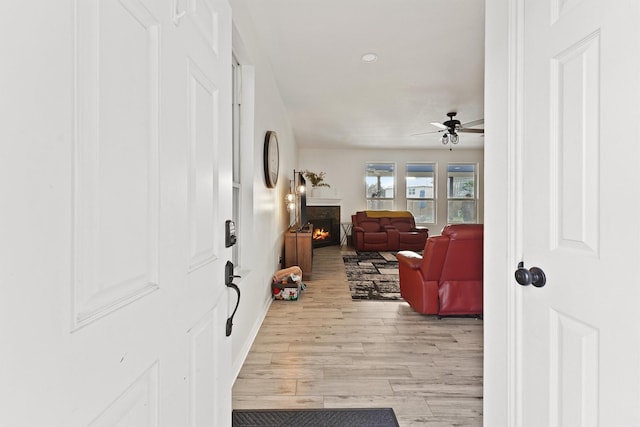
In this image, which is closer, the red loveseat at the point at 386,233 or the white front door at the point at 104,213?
the white front door at the point at 104,213

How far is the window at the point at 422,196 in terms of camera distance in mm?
9539

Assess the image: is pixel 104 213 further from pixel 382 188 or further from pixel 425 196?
pixel 425 196

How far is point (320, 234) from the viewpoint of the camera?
885cm

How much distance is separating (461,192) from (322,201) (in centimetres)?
390

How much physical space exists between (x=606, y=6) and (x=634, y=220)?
0.52m

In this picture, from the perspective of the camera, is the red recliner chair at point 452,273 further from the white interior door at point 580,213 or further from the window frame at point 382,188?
the window frame at point 382,188

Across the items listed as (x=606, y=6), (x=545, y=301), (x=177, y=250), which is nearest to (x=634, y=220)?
(x=545, y=301)

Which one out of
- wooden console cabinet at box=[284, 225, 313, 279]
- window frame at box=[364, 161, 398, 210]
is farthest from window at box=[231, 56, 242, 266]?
window frame at box=[364, 161, 398, 210]

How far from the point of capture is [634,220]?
76 centimetres

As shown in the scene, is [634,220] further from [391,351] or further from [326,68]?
[326,68]

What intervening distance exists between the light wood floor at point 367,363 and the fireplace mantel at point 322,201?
5423mm

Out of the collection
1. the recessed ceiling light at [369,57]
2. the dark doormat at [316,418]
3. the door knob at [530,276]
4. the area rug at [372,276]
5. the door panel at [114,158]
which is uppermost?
the recessed ceiling light at [369,57]

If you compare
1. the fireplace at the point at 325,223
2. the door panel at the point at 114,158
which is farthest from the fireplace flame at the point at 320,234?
the door panel at the point at 114,158

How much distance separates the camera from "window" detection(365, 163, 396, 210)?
954 centimetres
